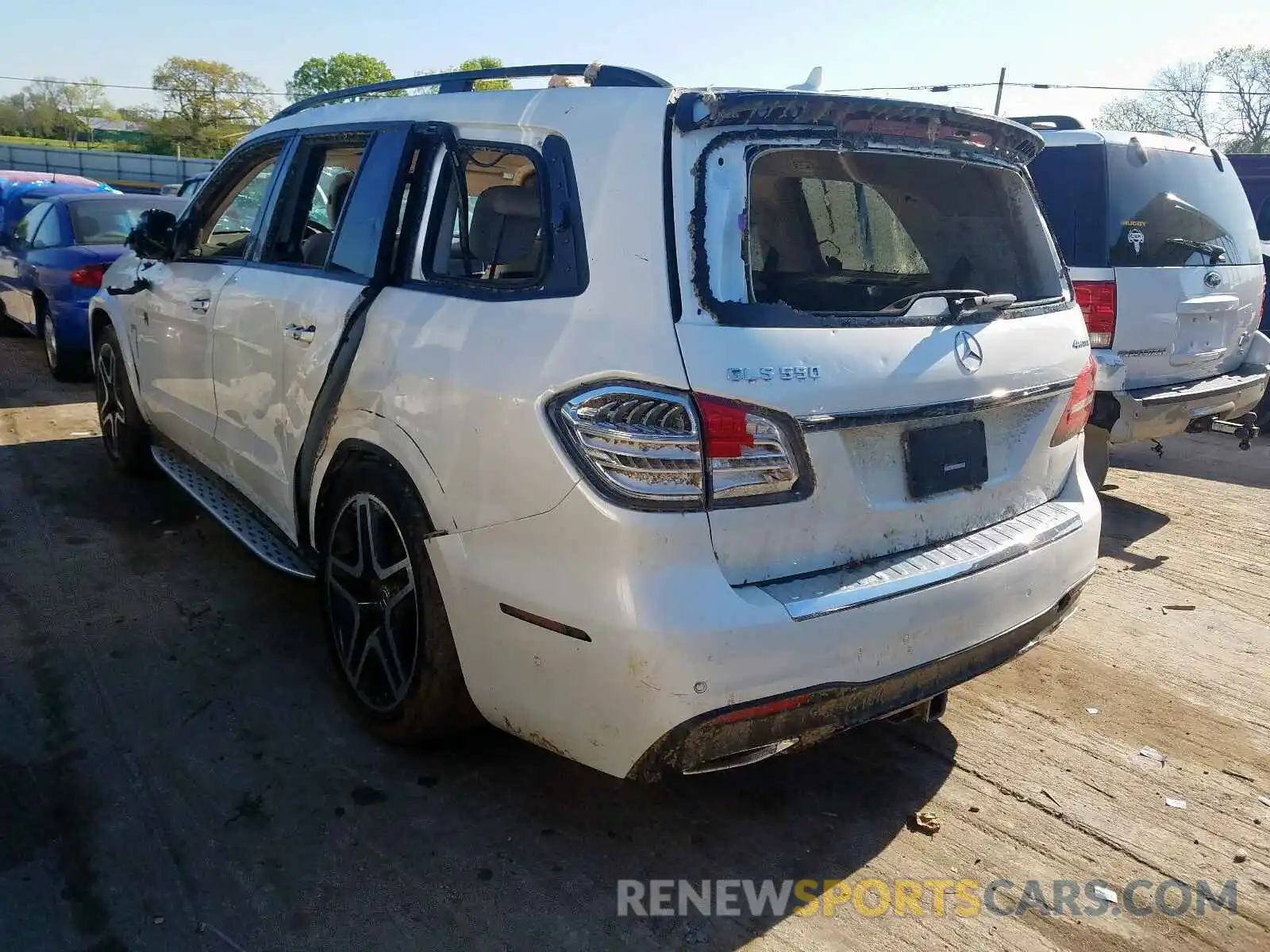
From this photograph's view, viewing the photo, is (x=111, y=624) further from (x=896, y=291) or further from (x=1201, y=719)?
(x=1201, y=719)

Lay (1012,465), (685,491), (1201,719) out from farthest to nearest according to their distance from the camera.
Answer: (1201,719), (1012,465), (685,491)

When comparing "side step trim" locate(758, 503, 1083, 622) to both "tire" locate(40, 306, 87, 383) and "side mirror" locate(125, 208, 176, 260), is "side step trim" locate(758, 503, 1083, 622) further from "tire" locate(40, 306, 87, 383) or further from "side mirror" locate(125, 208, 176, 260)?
"tire" locate(40, 306, 87, 383)

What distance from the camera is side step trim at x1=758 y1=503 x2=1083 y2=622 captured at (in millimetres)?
2285

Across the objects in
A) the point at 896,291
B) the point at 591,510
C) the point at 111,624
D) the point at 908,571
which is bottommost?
the point at 111,624

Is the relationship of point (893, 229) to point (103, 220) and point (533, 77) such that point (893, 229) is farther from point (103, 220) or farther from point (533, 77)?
point (103, 220)

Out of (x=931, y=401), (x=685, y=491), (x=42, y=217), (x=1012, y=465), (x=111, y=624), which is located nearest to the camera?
(x=685, y=491)

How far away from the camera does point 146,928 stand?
7.76 ft

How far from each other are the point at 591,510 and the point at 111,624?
2.63m

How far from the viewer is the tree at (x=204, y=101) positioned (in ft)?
269

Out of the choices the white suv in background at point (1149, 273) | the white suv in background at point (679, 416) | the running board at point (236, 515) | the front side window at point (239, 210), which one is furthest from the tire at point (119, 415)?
the white suv in background at point (1149, 273)

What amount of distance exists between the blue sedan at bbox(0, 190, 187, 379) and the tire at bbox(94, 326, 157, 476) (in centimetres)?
258

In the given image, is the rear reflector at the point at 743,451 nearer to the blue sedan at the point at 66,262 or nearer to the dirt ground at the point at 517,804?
the dirt ground at the point at 517,804

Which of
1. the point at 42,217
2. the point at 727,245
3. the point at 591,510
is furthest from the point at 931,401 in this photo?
the point at 42,217

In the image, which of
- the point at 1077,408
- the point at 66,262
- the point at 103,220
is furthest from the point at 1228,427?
the point at 103,220
